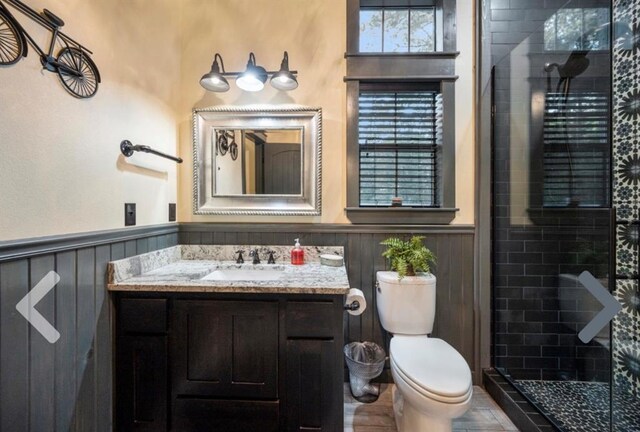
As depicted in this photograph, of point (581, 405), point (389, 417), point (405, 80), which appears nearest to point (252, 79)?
point (405, 80)

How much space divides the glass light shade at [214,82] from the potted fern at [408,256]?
4.80 feet

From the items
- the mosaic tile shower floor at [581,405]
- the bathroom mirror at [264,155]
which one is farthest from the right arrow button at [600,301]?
the bathroom mirror at [264,155]

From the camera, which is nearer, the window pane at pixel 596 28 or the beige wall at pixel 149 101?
the beige wall at pixel 149 101

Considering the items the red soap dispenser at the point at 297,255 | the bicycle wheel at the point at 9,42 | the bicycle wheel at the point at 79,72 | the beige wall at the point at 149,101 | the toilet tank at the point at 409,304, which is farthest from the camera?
the red soap dispenser at the point at 297,255

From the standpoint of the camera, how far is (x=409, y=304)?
5.64 feet

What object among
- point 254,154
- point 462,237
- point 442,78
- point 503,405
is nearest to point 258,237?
point 254,154

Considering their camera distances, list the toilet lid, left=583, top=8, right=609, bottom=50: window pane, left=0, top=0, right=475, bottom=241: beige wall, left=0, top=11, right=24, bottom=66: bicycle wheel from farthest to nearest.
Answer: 1. left=583, top=8, right=609, bottom=50: window pane
2. the toilet lid
3. left=0, top=0, right=475, bottom=241: beige wall
4. left=0, top=11, right=24, bottom=66: bicycle wheel

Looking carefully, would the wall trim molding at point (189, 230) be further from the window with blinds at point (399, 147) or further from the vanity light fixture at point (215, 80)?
the vanity light fixture at point (215, 80)

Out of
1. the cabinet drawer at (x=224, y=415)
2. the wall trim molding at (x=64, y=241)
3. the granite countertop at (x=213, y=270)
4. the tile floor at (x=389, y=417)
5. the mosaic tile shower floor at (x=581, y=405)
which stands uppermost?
the wall trim molding at (x=64, y=241)

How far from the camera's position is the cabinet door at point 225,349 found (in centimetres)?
137

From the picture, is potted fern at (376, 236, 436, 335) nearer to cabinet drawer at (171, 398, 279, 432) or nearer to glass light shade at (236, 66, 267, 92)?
cabinet drawer at (171, 398, 279, 432)

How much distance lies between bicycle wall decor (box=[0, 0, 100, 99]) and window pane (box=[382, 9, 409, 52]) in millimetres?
1748

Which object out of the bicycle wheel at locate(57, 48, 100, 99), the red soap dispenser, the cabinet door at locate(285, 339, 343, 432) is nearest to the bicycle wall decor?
the bicycle wheel at locate(57, 48, 100, 99)

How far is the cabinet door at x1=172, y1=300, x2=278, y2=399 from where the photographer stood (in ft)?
4.48
